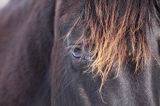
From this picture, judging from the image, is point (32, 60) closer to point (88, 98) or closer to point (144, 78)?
point (88, 98)

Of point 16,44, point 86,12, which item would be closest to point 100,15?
point 86,12

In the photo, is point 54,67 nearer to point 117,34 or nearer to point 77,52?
point 77,52

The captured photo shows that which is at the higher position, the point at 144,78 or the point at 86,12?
the point at 86,12

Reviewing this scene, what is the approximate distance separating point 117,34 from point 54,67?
376 millimetres

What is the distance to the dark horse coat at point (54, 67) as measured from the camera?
1648 millimetres

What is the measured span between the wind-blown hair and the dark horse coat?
3 cm

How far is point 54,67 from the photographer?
6.28 feet

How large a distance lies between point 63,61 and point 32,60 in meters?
0.28

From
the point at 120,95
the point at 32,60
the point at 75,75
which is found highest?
the point at 32,60

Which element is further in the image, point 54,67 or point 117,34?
point 54,67

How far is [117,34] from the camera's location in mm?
1678

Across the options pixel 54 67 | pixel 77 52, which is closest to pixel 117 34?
pixel 77 52

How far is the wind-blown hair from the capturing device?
167 cm

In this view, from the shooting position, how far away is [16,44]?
2.19 m
